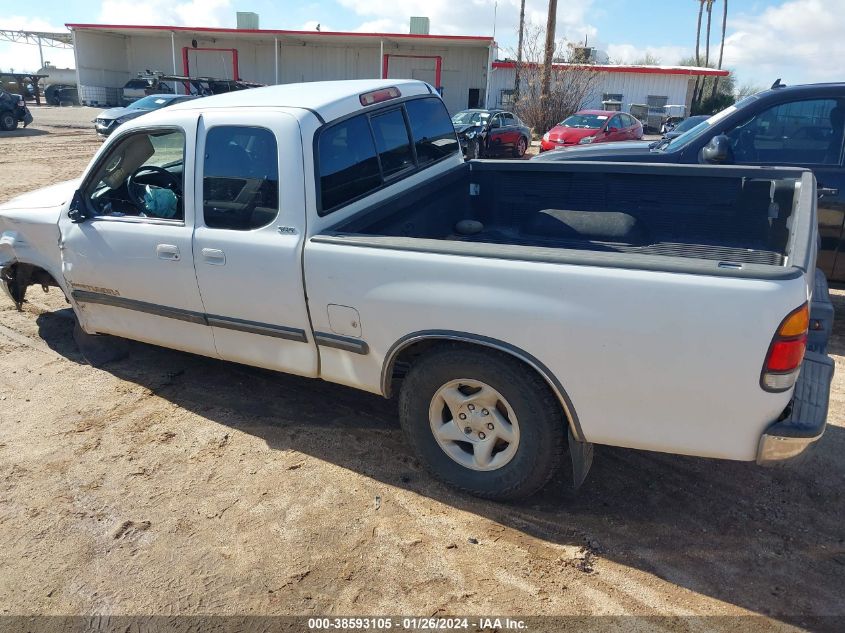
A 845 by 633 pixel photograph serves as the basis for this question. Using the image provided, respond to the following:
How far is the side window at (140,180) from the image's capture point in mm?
4258

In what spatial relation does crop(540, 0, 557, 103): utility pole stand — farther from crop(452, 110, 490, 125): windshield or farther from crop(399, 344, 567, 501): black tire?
crop(399, 344, 567, 501): black tire

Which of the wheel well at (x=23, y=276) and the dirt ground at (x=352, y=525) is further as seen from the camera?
the wheel well at (x=23, y=276)

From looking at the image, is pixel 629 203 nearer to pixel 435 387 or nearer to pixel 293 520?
pixel 435 387

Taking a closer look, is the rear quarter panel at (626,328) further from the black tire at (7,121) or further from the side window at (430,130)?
the black tire at (7,121)

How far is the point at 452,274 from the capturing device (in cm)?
295

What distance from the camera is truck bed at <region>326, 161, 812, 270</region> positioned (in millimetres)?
4102

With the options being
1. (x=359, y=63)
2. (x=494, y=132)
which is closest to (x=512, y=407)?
(x=494, y=132)

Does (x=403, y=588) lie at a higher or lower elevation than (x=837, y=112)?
lower

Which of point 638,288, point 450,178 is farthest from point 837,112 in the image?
point 638,288

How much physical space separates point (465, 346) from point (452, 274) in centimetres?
37

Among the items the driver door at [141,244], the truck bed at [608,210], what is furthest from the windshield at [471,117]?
the driver door at [141,244]

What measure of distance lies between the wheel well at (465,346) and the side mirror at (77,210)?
2427mm

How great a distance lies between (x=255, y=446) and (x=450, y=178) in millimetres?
2297

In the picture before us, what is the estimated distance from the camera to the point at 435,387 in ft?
10.5
